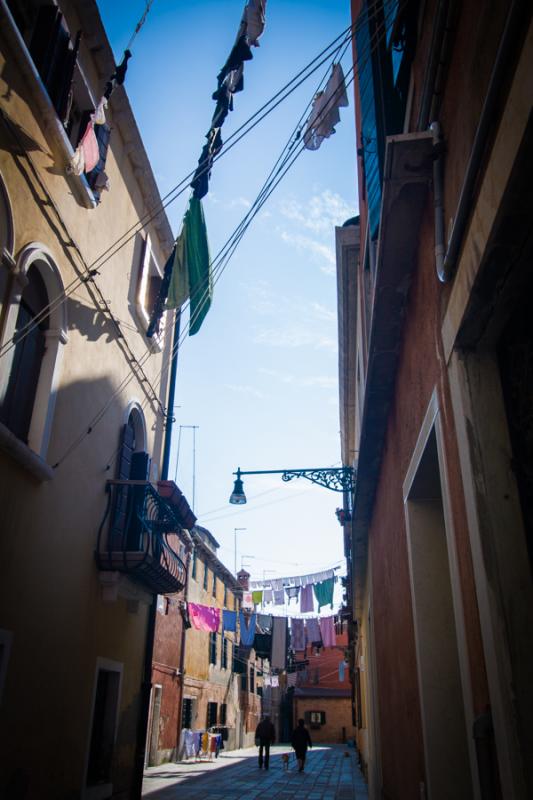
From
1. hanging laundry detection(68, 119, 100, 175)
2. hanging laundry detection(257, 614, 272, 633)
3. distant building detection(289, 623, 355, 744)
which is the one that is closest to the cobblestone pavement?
hanging laundry detection(257, 614, 272, 633)

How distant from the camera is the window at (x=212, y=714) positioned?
84.9 ft

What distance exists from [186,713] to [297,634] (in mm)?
6433

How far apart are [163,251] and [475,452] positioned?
993 cm

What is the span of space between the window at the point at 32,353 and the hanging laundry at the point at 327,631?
72.4ft

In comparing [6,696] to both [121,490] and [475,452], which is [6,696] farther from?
[475,452]

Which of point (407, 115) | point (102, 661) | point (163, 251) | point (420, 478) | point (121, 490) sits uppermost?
point (163, 251)

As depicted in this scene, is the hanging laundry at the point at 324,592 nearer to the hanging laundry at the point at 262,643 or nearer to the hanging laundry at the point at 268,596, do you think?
the hanging laundry at the point at 268,596

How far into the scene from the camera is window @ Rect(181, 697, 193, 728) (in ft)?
71.7

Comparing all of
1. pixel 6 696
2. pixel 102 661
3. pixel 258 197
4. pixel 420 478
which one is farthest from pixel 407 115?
pixel 102 661

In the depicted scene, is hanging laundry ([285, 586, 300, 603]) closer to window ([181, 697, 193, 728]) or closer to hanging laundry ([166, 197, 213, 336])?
window ([181, 697, 193, 728])

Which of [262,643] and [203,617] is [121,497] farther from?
[262,643]

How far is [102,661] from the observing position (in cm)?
823

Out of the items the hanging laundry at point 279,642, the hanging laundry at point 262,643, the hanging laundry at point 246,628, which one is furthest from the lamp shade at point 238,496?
the hanging laundry at point 262,643

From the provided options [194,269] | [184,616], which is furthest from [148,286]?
[184,616]
